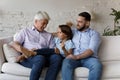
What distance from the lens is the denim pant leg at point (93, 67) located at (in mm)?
2705

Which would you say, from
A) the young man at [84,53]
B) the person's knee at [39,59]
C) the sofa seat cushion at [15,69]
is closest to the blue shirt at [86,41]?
the young man at [84,53]

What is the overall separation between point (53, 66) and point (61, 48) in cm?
33

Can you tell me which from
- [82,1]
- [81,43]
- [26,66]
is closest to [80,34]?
[81,43]

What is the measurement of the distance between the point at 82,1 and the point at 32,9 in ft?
3.26

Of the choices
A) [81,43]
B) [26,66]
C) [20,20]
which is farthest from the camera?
[20,20]

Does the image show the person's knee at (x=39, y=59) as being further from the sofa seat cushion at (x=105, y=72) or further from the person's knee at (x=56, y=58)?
the sofa seat cushion at (x=105, y=72)

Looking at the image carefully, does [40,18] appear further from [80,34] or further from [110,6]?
[110,6]

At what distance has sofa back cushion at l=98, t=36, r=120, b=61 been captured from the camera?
321cm

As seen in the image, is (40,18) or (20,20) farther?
(20,20)

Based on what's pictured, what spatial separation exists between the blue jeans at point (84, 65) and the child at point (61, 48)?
0.62ft

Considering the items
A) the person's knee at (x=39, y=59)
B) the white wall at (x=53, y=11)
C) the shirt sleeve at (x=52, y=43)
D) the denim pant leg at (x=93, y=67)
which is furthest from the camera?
the white wall at (x=53, y=11)

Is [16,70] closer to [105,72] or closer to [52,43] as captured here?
[52,43]

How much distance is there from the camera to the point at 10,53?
Result: 3.03 m

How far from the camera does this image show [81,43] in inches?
121
